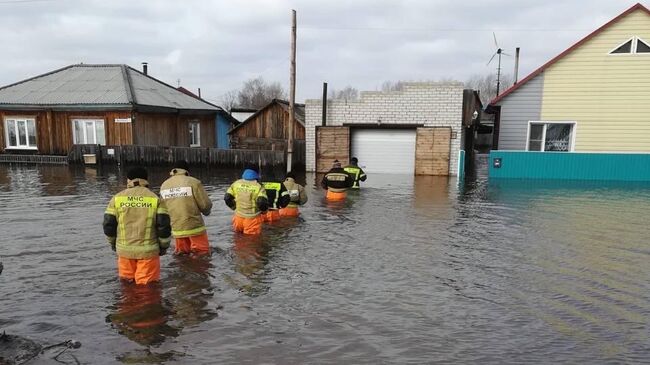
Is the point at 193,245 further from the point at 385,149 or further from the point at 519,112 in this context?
the point at 519,112

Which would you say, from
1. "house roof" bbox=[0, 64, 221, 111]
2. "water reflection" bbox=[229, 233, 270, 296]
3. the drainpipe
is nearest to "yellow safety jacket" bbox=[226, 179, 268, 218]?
"water reflection" bbox=[229, 233, 270, 296]

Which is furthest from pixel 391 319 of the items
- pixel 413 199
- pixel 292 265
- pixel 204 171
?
pixel 204 171

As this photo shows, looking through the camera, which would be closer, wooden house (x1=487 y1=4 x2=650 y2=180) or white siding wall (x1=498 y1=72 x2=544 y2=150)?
wooden house (x1=487 y1=4 x2=650 y2=180)

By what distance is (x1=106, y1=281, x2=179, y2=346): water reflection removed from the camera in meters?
5.20

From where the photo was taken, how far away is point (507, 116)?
21391 mm

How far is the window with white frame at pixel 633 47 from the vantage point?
19.2 m

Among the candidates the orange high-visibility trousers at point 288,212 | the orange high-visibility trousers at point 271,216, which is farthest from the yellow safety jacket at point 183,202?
the orange high-visibility trousers at point 288,212

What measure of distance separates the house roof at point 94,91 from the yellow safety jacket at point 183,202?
762 inches

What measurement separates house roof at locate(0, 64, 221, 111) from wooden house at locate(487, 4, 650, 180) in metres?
18.6

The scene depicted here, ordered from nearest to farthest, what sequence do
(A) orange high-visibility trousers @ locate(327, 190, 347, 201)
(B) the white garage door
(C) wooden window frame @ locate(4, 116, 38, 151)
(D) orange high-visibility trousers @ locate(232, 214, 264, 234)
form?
(D) orange high-visibility trousers @ locate(232, 214, 264, 234)
(A) orange high-visibility trousers @ locate(327, 190, 347, 201)
(B) the white garage door
(C) wooden window frame @ locate(4, 116, 38, 151)

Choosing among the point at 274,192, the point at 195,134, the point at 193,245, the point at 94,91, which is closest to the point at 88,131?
the point at 94,91

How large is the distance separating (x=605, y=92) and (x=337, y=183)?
43.6 ft

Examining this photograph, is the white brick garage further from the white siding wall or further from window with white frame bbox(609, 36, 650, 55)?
window with white frame bbox(609, 36, 650, 55)

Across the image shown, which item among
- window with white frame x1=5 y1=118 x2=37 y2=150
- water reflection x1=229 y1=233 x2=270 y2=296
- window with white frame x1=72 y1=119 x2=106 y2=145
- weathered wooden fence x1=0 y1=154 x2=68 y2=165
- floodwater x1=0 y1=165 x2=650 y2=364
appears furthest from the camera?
window with white frame x1=5 y1=118 x2=37 y2=150
